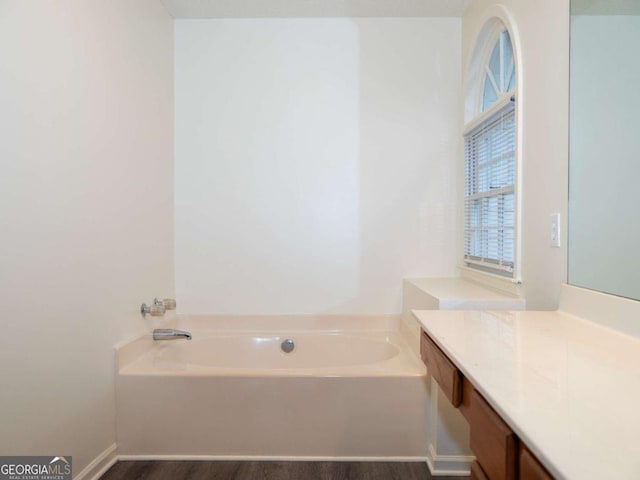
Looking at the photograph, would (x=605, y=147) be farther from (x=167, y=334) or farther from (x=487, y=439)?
(x=167, y=334)

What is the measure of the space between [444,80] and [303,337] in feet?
6.64

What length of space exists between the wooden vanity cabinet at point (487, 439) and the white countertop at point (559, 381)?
0.06 m

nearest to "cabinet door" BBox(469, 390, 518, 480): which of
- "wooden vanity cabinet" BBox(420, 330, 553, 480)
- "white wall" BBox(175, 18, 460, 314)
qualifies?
"wooden vanity cabinet" BBox(420, 330, 553, 480)

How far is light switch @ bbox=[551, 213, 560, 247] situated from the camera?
1344mm

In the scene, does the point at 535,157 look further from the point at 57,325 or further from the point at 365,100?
the point at 57,325

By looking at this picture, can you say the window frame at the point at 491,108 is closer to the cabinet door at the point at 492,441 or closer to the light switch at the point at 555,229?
the light switch at the point at 555,229

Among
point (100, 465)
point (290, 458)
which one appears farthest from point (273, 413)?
point (100, 465)

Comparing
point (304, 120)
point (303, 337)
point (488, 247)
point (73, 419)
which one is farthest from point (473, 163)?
point (73, 419)

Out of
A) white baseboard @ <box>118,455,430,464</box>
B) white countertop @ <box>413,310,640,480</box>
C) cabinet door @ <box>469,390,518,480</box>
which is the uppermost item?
white countertop @ <box>413,310,640,480</box>

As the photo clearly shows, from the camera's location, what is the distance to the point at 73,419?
1529 millimetres

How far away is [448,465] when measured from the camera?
5.61 feet

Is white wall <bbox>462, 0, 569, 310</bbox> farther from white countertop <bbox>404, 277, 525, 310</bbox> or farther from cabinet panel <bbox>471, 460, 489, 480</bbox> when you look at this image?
cabinet panel <bbox>471, 460, 489, 480</bbox>

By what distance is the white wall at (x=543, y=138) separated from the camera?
52.0 inches

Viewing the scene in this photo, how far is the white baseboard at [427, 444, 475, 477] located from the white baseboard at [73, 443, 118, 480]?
158cm
